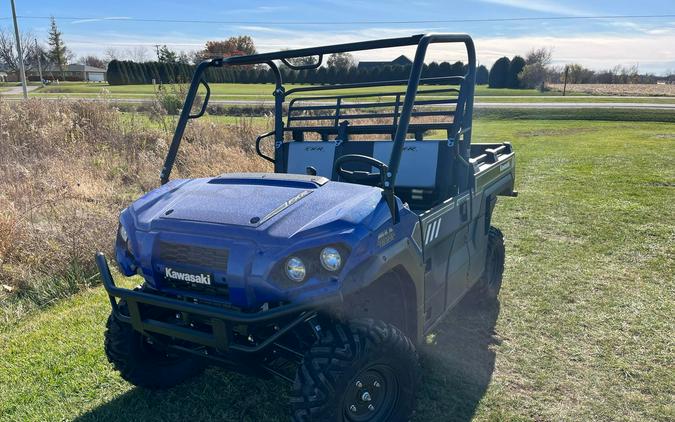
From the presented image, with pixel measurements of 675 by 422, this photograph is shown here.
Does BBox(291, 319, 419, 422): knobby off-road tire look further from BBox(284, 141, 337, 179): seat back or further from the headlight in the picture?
BBox(284, 141, 337, 179): seat back

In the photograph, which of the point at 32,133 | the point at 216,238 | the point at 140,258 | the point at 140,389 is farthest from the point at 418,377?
the point at 32,133

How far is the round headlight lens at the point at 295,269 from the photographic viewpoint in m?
2.16

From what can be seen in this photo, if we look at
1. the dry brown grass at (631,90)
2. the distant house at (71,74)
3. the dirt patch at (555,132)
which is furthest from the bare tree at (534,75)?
the distant house at (71,74)

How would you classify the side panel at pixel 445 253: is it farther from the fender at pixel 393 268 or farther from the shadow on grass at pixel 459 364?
the shadow on grass at pixel 459 364

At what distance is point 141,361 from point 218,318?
40.9 inches

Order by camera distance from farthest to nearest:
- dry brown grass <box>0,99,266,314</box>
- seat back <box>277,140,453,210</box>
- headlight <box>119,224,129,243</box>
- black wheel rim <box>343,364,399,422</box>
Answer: dry brown grass <box>0,99,266,314</box> → seat back <box>277,140,453,210</box> → headlight <box>119,224,129,243</box> → black wheel rim <box>343,364,399,422</box>

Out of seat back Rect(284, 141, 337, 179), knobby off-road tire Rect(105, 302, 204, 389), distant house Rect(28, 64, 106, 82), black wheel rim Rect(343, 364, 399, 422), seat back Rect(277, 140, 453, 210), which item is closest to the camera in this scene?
black wheel rim Rect(343, 364, 399, 422)

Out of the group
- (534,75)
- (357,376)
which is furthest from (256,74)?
(357,376)

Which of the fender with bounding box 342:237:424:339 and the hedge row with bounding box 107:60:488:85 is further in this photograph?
the hedge row with bounding box 107:60:488:85

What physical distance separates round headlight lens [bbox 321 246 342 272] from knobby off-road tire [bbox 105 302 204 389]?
110 centimetres

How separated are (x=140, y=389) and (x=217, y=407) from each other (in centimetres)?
50

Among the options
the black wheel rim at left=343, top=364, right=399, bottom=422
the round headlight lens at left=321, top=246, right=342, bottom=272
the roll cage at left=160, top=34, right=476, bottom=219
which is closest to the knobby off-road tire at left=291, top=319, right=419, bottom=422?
the black wheel rim at left=343, top=364, right=399, bottom=422

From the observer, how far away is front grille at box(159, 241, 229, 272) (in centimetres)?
221

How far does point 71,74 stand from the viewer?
74562 mm
